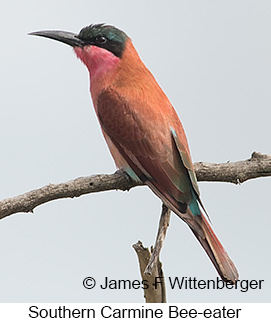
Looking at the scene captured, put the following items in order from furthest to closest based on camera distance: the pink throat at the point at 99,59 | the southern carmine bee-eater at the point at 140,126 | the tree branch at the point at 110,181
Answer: the pink throat at the point at 99,59 → the southern carmine bee-eater at the point at 140,126 → the tree branch at the point at 110,181

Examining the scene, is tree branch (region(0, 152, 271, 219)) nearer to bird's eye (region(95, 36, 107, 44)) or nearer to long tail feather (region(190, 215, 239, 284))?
long tail feather (region(190, 215, 239, 284))

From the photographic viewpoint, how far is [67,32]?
10.0 feet

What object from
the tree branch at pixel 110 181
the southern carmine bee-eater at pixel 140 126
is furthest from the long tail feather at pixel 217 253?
the tree branch at pixel 110 181

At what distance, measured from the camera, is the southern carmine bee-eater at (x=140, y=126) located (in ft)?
8.61

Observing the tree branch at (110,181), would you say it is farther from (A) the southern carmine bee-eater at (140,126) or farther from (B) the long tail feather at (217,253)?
(B) the long tail feather at (217,253)

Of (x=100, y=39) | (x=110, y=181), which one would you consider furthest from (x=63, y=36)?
(x=110, y=181)

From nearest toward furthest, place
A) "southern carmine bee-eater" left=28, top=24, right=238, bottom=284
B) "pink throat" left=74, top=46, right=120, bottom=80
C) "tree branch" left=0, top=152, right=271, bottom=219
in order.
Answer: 1. "tree branch" left=0, top=152, right=271, bottom=219
2. "southern carmine bee-eater" left=28, top=24, right=238, bottom=284
3. "pink throat" left=74, top=46, right=120, bottom=80

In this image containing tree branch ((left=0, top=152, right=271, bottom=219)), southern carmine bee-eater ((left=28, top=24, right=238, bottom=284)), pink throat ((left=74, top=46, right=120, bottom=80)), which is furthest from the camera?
pink throat ((left=74, top=46, right=120, bottom=80))

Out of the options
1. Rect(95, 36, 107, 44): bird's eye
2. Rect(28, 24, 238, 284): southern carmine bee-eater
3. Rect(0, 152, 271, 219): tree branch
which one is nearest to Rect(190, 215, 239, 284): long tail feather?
Rect(28, 24, 238, 284): southern carmine bee-eater

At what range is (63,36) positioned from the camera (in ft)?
9.95

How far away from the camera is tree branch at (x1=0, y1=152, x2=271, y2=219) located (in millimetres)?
2438

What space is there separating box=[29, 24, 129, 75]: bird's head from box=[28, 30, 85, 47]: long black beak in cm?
3

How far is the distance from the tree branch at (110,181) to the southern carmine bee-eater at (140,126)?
87mm
